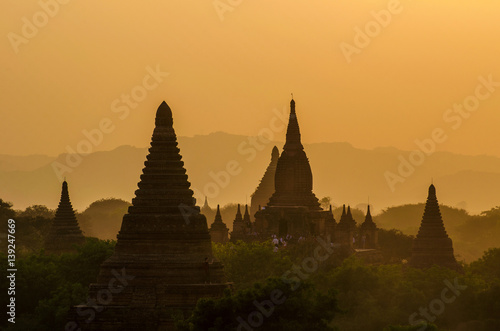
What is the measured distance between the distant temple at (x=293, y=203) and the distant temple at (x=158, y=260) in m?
49.8

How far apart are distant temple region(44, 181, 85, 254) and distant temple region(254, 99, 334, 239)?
16008 millimetres

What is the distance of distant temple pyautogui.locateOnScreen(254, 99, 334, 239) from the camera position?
421ft

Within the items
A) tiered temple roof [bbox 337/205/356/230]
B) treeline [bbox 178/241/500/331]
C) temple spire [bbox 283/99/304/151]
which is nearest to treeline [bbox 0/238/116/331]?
treeline [bbox 178/241/500/331]

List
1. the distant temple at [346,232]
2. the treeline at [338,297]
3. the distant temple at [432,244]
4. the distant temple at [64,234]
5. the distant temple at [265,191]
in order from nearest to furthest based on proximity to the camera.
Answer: the treeline at [338,297] → the distant temple at [64,234] → the distant temple at [432,244] → the distant temple at [346,232] → the distant temple at [265,191]

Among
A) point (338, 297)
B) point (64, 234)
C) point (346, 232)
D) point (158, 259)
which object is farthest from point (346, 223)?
point (158, 259)

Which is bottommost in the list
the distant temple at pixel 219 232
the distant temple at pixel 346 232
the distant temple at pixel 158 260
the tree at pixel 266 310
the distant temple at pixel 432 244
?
the tree at pixel 266 310

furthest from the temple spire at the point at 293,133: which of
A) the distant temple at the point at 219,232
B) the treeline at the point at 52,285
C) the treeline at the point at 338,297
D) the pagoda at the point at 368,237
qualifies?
the treeline at the point at 52,285

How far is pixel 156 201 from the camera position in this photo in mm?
75188

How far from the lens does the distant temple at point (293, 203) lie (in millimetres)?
128375

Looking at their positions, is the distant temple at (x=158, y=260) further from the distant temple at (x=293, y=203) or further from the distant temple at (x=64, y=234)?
the distant temple at (x=293, y=203)

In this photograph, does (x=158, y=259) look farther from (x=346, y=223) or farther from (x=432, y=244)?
(x=346, y=223)

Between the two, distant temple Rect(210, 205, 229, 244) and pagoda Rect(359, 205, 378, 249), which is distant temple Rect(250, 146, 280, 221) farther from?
pagoda Rect(359, 205, 378, 249)

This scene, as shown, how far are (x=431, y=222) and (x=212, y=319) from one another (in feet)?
186

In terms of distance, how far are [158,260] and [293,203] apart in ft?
192
